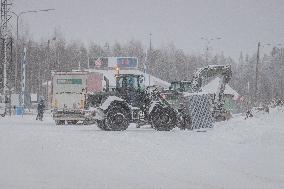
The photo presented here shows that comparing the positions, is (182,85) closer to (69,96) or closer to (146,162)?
(69,96)

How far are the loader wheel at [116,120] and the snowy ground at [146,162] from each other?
6.22 meters

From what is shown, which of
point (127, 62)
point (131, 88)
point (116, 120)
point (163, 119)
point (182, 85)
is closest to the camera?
point (116, 120)

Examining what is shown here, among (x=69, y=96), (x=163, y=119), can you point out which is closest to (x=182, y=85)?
(x=69, y=96)

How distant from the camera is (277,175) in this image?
970 centimetres

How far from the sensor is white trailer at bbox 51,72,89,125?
29703 millimetres

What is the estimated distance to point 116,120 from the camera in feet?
76.0

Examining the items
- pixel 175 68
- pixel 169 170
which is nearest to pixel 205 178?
pixel 169 170

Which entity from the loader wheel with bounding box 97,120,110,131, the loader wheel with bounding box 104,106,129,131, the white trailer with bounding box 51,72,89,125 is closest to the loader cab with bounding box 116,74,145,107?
the loader wheel with bounding box 104,106,129,131

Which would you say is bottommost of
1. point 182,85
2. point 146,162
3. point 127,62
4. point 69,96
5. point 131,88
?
point 146,162

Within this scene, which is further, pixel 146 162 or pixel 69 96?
pixel 69 96

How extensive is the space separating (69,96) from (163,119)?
334 inches

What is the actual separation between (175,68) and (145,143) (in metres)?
131

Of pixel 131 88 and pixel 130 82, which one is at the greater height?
pixel 130 82

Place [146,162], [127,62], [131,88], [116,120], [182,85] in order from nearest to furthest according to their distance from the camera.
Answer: [146,162] < [116,120] < [131,88] < [182,85] < [127,62]
